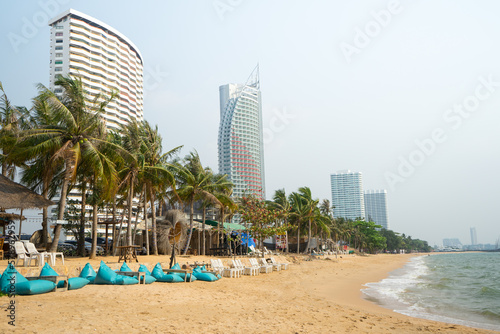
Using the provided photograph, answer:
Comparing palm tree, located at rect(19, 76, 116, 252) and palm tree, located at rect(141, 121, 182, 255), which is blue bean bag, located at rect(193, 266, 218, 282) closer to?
palm tree, located at rect(19, 76, 116, 252)

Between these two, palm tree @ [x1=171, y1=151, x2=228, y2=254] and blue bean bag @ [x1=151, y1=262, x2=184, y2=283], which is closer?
blue bean bag @ [x1=151, y1=262, x2=184, y2=283]

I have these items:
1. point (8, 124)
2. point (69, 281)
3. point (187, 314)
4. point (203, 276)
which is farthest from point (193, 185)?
point (187, 314)

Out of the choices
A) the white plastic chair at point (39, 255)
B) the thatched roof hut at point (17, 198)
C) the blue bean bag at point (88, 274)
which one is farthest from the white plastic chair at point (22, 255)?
the blue bean bag at point (88, 274)

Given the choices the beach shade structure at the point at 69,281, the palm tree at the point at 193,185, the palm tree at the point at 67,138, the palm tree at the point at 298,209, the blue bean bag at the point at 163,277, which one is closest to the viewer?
the beach shade structure at the point at 69,281

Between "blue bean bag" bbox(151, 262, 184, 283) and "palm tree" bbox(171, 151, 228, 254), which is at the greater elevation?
"palm tree" bbox(171, 151, 228, 254)

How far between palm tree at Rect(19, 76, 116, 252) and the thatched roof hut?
1162mm

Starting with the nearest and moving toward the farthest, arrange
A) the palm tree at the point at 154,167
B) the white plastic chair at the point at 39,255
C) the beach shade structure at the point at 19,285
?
1. the beach shade structure at the point at 19,285
2. the white plastic chair at the point at 39,255
3. the palm tree at the point at 154,167

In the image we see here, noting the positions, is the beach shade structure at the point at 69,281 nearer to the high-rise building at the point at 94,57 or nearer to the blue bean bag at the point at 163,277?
the blue bean bag at the point at 163,277

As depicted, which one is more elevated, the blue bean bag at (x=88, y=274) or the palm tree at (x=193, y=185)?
the palm tree at (x=193, y=185)

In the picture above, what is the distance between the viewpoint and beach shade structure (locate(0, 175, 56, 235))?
12828 millimetres

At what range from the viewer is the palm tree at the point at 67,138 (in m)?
14.5

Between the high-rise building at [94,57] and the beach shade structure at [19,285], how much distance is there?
7044cm

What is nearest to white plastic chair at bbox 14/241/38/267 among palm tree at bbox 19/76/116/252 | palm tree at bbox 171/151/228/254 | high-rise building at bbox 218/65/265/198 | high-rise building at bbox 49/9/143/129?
palm tree at bbox 19/76/116/252

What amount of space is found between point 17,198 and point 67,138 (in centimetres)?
316
